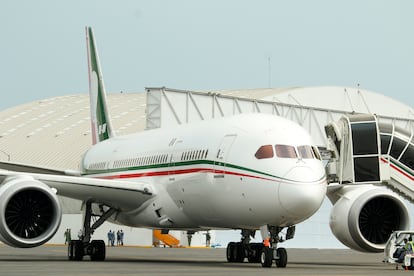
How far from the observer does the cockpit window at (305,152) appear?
82.8ft

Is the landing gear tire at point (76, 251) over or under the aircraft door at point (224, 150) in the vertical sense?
under

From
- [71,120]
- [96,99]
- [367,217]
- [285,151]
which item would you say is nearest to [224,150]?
[285,151]

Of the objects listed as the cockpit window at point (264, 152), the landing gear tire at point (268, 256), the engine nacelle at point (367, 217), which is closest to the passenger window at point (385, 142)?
the engine nacelle at point (367, 217)

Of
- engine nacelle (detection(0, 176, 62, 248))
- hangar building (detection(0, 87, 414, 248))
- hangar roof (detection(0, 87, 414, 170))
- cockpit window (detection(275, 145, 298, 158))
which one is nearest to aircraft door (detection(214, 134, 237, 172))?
cockpit window (detection(275, 145, 298, 158))

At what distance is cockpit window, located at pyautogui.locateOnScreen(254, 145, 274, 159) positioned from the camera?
2535 cm

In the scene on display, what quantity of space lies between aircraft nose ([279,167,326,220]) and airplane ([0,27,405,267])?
3cm

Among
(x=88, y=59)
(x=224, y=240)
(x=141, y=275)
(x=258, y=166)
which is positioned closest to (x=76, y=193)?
(x=258, y=166)

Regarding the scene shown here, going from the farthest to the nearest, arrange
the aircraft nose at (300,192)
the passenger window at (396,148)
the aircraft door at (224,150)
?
the passenger window at (396,148) → the aircraft door at (224,150) → the aircraft nose at (300,192)

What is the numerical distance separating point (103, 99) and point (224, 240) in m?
26.3

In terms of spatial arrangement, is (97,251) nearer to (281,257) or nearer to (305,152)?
(281,257)

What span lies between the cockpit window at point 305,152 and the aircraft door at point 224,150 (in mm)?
2117

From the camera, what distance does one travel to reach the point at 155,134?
109ft

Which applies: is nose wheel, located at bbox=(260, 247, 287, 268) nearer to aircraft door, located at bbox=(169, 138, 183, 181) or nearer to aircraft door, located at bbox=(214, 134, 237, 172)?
aircraft door, located at bbox=(214, 134, 237, 172)

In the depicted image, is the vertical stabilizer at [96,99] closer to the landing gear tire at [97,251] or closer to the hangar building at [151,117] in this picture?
the hangar building at [151,117]
